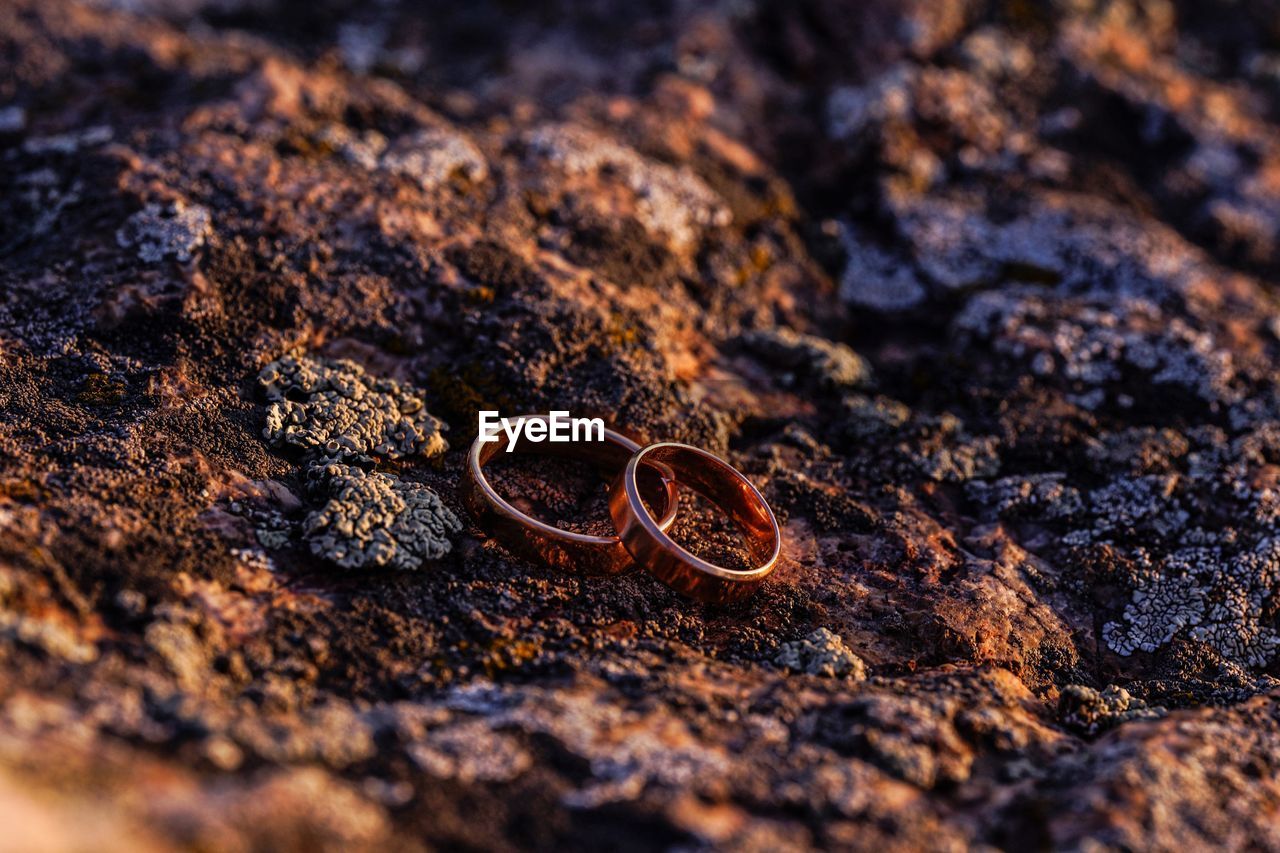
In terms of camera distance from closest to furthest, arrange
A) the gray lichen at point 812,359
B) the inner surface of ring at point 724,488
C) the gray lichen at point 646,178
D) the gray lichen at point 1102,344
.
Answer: the inner surface of ring at point 724,488 → the gray lichen at point 812,359 → the gray lichen at point 1102,344 → the gray lichen at point 646,178

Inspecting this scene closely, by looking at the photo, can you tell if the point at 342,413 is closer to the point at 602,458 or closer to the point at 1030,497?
the point at 602,458

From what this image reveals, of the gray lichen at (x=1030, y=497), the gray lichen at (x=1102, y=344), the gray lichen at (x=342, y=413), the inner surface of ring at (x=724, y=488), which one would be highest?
the gray lichen at (x=1102, y=344)

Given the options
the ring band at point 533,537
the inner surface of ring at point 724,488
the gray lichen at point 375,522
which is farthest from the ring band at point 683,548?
the gray lichen at point 375,522

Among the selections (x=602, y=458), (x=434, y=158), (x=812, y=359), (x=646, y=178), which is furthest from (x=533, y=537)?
(x=646, y=178)

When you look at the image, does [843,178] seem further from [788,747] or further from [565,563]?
[788,747]

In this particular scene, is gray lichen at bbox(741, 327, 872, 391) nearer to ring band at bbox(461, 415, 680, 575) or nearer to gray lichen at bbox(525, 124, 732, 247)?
gray lichen at bbox(525, 124, 732, 247)

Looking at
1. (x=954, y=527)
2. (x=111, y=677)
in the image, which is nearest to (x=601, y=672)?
(x=111, y=677)

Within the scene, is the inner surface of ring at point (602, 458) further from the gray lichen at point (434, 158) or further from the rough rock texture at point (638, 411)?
the gray lichen at point (434, 158)

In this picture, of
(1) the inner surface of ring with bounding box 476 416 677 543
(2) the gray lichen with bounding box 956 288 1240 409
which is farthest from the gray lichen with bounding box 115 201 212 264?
(2) the gray lichen with bounding box 956 288 1240 409
